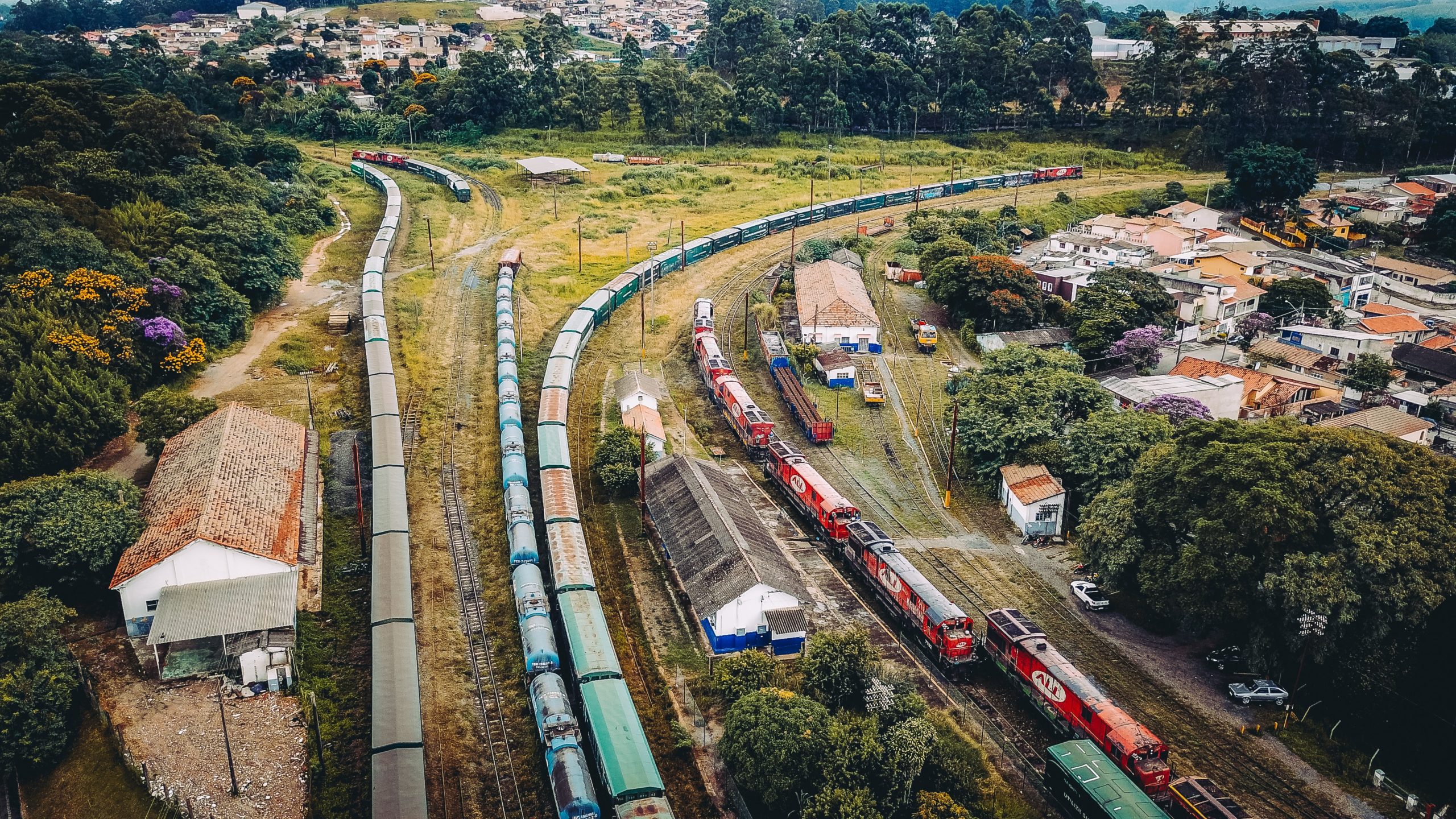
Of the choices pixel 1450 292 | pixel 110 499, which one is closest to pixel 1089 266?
pixel 1450 292

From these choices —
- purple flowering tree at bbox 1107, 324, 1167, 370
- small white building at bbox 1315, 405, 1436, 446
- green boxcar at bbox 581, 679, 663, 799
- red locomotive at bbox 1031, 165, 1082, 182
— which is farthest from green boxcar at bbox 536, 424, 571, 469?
red locomotive at bbox 1031, 165, 1082, 182

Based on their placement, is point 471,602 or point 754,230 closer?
point 471,602

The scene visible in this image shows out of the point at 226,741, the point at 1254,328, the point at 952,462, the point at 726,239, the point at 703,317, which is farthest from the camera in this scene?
the point at 726,239

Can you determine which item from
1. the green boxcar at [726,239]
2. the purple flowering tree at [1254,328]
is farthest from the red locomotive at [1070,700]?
the green boxcar at [726,239]

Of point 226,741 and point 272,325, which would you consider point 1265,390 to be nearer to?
point 226,741

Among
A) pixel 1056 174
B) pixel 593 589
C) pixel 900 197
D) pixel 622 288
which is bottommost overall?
pixel 593 589

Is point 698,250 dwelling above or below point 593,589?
above

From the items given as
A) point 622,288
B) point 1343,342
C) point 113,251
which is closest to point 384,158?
point 622,288

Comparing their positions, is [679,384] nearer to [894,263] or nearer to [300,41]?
[894,263]
